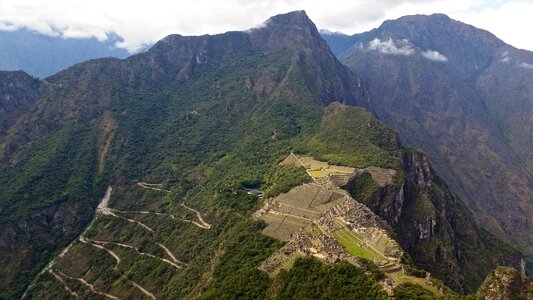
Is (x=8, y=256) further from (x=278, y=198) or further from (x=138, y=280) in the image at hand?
(x=278, y=198)

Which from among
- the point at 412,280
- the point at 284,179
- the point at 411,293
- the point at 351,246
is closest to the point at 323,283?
the point at 412,280

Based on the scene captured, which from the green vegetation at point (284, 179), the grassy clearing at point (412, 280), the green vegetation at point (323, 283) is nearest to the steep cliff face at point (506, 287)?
the grassy clearing at point (412, 280)

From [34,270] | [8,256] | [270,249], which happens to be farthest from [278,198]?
[8,256]

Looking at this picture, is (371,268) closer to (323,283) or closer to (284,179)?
(323,283)

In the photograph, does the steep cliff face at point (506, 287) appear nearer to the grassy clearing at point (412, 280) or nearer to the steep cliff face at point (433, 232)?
the grassy clearing at point (412, 280)

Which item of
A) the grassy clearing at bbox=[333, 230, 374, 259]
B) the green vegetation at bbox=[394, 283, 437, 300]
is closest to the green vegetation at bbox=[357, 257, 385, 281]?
the green vegetation at bbox=[394, 283, 437, 300]

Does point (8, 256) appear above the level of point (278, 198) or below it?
below

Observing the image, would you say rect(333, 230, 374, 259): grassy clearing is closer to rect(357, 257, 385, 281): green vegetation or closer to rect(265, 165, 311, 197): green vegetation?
rect(357, 257, 385, 281): green vegetation
